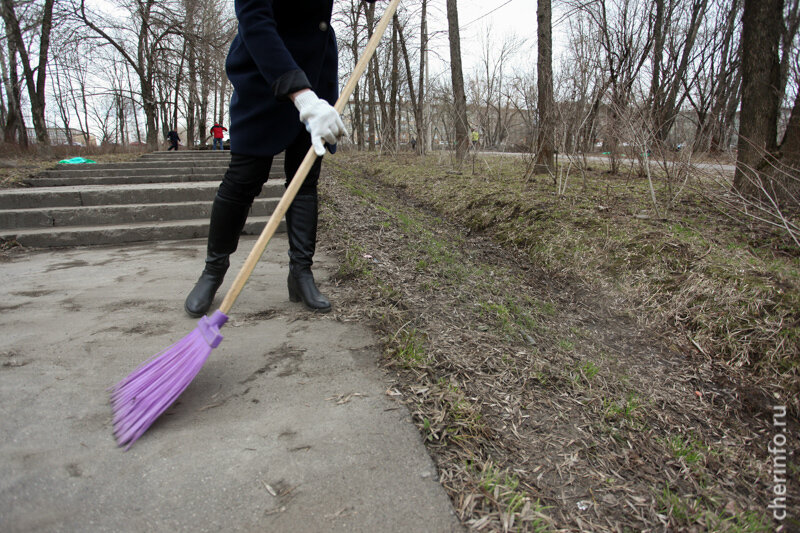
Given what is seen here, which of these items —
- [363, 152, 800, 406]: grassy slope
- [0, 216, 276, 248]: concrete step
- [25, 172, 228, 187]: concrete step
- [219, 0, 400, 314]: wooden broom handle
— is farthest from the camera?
[25, 172, 228, 187]: concrete step

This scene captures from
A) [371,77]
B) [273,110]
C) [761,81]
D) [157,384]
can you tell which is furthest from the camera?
[371,77]

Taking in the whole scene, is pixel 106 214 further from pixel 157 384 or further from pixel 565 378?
pixel 565 378

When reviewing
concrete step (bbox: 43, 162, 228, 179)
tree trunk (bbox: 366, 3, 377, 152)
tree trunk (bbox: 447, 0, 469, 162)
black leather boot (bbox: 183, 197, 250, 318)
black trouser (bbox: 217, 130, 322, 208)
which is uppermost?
tree trunk (bbox: 366, 3, 377, 152)

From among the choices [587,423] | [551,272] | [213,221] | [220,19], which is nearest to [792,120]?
[551,272]

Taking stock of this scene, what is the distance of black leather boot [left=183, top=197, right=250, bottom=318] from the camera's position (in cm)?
209

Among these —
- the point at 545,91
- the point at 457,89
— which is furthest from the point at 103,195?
the point at 457,89

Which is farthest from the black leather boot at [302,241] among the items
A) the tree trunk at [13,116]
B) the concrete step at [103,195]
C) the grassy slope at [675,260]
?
the tree trunk at [13,116]

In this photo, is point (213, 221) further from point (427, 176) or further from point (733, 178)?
point (427, 176)

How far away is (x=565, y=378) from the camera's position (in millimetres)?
1777

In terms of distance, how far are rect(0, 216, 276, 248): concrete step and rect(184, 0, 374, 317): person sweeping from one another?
180 cm

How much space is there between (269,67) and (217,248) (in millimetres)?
864

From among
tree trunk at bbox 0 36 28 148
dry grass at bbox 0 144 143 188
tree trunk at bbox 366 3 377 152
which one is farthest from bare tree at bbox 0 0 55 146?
tree trunk at bbox 366 3 377 152

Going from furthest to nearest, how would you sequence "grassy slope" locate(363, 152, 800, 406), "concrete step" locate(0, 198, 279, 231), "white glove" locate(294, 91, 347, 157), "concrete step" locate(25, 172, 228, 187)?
1. "concrete step" locate(25, 172, 228, 187)
2. "concrete step" locate(0, 198, 279, 231)
3. "grassy slope" locate(363, 152, 800, 406)
4. "white glove" locate(294, 91, 347, 157)

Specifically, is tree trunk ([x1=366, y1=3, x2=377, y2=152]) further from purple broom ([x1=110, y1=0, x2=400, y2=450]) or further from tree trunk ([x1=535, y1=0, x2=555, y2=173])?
purple broom ([x1=110, y1=0, x2=400, y2=450])
